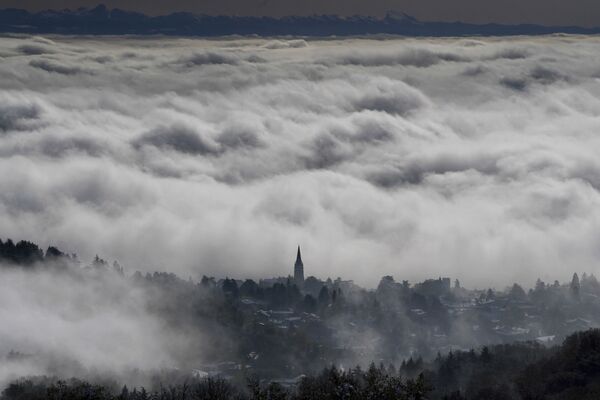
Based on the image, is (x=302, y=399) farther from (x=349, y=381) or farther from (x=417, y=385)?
(x=417, y=385)

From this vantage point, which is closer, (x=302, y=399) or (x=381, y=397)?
(x=381, y=397)

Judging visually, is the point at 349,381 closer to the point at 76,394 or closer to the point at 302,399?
the point at 302,399

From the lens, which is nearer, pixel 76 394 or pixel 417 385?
pixel 417 385

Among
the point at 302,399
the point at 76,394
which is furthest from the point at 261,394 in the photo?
the point at 76,394

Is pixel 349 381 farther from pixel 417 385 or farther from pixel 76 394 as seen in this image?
pixel 76 394

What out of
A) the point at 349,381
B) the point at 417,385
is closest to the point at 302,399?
the point at 349,381

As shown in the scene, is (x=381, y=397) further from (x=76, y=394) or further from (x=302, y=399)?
(x=76, y=394)
